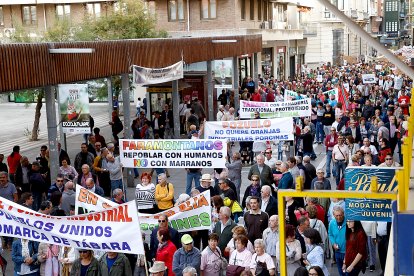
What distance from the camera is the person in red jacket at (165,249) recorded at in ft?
31.7

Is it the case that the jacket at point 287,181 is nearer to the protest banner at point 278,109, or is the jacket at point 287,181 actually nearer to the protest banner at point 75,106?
the protest banner at point 75,106

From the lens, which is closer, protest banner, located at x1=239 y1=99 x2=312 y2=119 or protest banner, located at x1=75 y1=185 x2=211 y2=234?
→ protest banner, located at x1=75 y1=185 x2=211 y2=234

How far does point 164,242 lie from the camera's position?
32.0 feet

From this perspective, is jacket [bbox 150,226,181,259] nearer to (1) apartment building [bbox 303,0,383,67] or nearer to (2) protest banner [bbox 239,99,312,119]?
(2) protest banner [bbox 239,99,312,119]

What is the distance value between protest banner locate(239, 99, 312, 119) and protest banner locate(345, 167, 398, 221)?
573 inches

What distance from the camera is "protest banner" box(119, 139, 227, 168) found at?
14.7 meters

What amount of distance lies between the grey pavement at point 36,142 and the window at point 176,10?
250 inches

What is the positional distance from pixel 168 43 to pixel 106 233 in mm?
14806

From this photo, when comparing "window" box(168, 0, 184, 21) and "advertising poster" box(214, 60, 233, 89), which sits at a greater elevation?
"window" box(168, 0, 184, 21)

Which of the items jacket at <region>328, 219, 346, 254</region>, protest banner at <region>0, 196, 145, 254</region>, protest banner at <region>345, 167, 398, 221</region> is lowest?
jacket at <region>328, 219, 346, 254</region>

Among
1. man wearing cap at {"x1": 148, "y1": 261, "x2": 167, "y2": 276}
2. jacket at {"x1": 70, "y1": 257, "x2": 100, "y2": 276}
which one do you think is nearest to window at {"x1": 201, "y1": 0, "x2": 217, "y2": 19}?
jacket at {"x1": 70, "y1": 257, "x2": 100, "y2": 276}

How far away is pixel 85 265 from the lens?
8977 millimetres

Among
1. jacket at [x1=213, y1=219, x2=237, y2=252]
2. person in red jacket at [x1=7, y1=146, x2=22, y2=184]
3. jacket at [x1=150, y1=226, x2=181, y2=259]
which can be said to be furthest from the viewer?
person in red jacket at [x1=7, y1=146, x2=22, y2=184]

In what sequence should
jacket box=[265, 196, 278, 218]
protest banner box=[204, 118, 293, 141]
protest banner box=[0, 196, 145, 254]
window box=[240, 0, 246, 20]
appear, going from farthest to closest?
window box=[240, 0, 246, 20] → protest banner box=[204, 118, 293, 141] → jacket box=[265, 196, 278, 218] → protest banner box=[0, 196, 145, 254]
